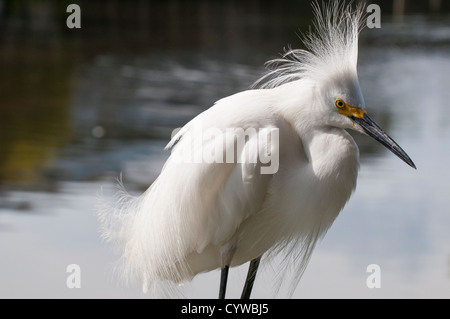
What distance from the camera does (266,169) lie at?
2.46 m

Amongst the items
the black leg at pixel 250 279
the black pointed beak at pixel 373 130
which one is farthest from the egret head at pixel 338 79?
the black leg at pixel 250 279

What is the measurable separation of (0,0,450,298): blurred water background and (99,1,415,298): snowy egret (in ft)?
2.04

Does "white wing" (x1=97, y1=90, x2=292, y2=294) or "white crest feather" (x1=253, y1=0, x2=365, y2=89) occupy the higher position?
"white crest feather" (x1=253, y1=0, x2=365, y2=89)

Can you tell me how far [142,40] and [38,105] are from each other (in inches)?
276

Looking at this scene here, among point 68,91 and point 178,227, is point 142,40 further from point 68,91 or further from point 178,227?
point 178,227

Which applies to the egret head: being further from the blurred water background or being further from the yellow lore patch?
the blurred water background

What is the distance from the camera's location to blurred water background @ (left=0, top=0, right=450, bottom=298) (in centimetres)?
427

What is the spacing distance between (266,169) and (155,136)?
16.8 feet

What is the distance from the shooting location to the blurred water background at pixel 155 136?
4.27m

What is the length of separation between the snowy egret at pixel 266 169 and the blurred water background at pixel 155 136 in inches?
24.5

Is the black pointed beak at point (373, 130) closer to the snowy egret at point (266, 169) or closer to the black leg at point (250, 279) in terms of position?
the snowy egret at point (266, 169)

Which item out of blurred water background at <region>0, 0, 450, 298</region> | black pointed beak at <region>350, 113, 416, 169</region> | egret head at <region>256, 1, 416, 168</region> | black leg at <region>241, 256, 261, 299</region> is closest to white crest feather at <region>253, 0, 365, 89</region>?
egret head at <region>256, 1, 416, 168</region>

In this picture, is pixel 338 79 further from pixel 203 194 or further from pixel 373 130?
pixel 203 194

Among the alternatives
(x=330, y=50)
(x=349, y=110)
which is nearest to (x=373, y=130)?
(x=349, y=110)
